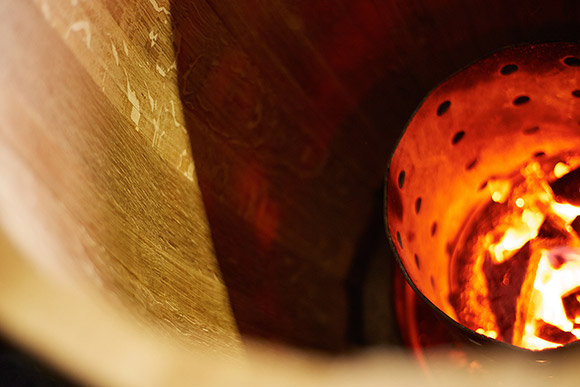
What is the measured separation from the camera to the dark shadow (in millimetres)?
541

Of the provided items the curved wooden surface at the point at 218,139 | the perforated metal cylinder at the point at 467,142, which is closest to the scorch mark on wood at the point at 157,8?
the curved wooden surface at the point at 218,139

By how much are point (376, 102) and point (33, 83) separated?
0.44 metres

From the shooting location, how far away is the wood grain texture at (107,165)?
0.33 metres

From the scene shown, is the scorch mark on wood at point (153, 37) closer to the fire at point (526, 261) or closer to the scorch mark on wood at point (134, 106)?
the scorch mark on wood at point (134, 106)

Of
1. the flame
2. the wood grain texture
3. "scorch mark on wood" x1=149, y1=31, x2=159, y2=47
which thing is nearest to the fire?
the flame

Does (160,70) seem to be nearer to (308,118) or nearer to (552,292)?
(308,118)

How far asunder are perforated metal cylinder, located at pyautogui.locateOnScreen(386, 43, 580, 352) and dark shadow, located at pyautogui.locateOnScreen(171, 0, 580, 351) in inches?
3.7

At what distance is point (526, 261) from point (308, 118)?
12.7 inches

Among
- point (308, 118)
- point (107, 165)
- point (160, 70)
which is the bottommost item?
point (107, 165)

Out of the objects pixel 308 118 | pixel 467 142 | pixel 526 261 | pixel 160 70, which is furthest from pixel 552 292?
pixel 160 70

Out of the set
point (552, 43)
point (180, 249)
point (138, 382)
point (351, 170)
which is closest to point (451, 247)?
point (351, 170)

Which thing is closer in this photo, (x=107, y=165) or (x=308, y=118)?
(x=107, y=165)

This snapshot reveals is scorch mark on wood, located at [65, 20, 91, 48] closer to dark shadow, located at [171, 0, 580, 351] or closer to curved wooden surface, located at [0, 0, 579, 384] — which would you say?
curved wooden surface, located at [0, 0, 579, 384]

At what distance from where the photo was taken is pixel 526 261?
671 mm
